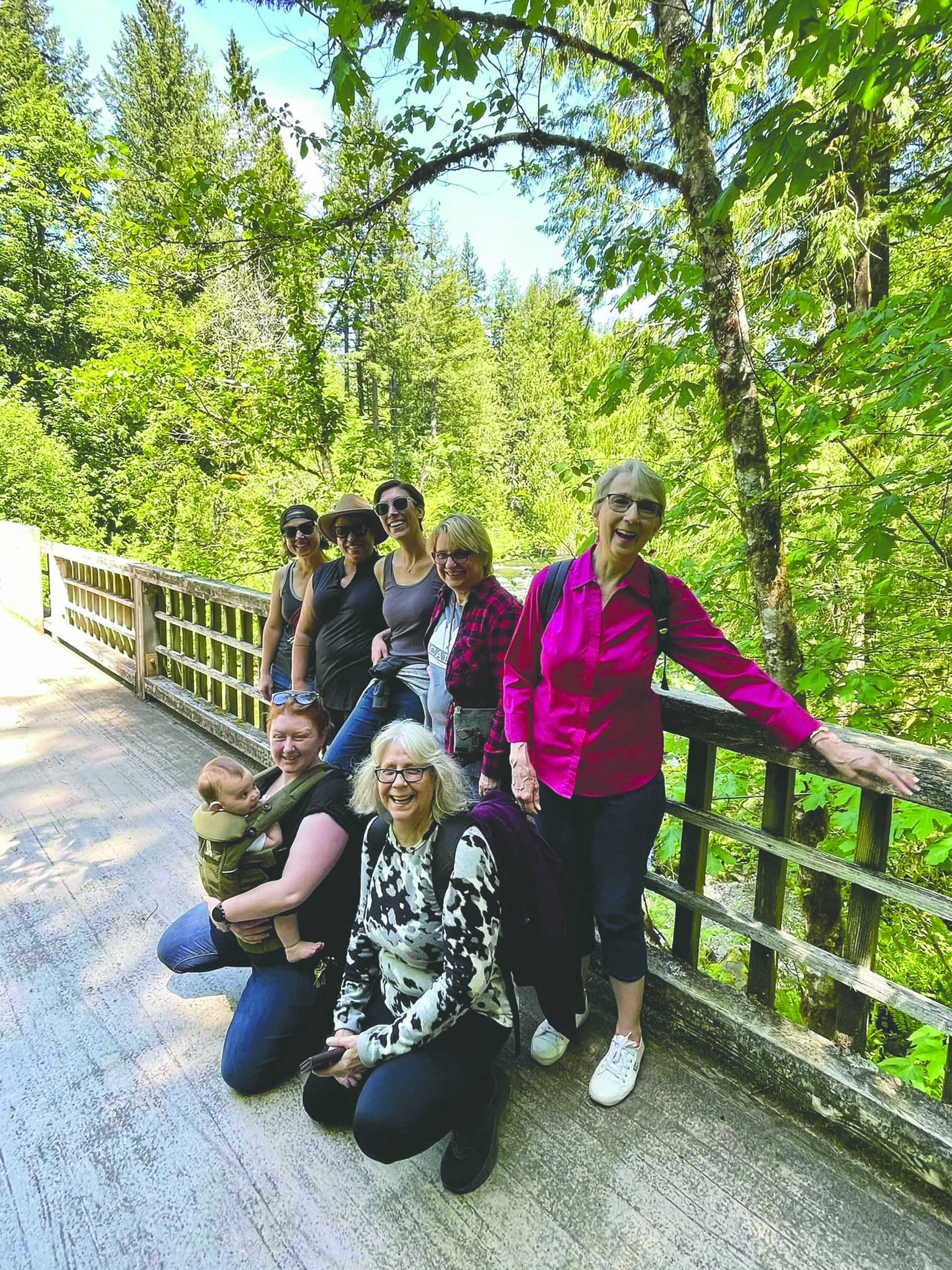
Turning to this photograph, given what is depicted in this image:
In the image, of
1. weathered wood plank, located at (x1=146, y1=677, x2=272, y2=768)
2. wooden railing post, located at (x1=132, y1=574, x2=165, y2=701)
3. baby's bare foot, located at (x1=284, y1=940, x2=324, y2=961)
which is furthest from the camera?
wooden railing post, located at (x1=132, y1=574, x2=165, y2=701)

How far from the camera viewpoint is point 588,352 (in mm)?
5910

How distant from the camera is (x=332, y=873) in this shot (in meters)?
2.10

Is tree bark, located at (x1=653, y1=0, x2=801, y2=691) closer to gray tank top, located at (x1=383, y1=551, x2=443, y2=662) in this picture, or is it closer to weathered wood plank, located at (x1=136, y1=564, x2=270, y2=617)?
gray tank top, located at (x1=383, y1=551, x2=443, y2=662)

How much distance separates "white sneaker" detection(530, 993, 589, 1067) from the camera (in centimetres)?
203

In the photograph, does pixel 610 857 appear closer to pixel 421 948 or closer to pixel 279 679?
pixel 421 948

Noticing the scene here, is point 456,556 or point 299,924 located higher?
point 456,556

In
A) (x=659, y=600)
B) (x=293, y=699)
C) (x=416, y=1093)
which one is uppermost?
(x=659, y=600)

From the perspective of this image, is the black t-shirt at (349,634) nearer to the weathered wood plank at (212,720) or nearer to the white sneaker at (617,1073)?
the weathered wood plank at (212,720)

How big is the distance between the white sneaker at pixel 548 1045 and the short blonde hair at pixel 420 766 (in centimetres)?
77

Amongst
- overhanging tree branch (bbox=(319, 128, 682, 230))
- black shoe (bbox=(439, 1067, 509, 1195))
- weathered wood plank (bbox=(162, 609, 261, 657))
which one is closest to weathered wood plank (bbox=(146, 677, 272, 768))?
weathered wood plank (bbox=(162, 609, 261, 657))

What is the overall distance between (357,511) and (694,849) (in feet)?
6.21

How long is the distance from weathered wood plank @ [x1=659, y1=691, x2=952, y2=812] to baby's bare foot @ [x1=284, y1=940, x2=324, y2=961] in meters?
1.25

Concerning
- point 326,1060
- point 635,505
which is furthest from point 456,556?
point 326,1060

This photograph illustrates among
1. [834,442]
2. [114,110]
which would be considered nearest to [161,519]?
[834,442]
